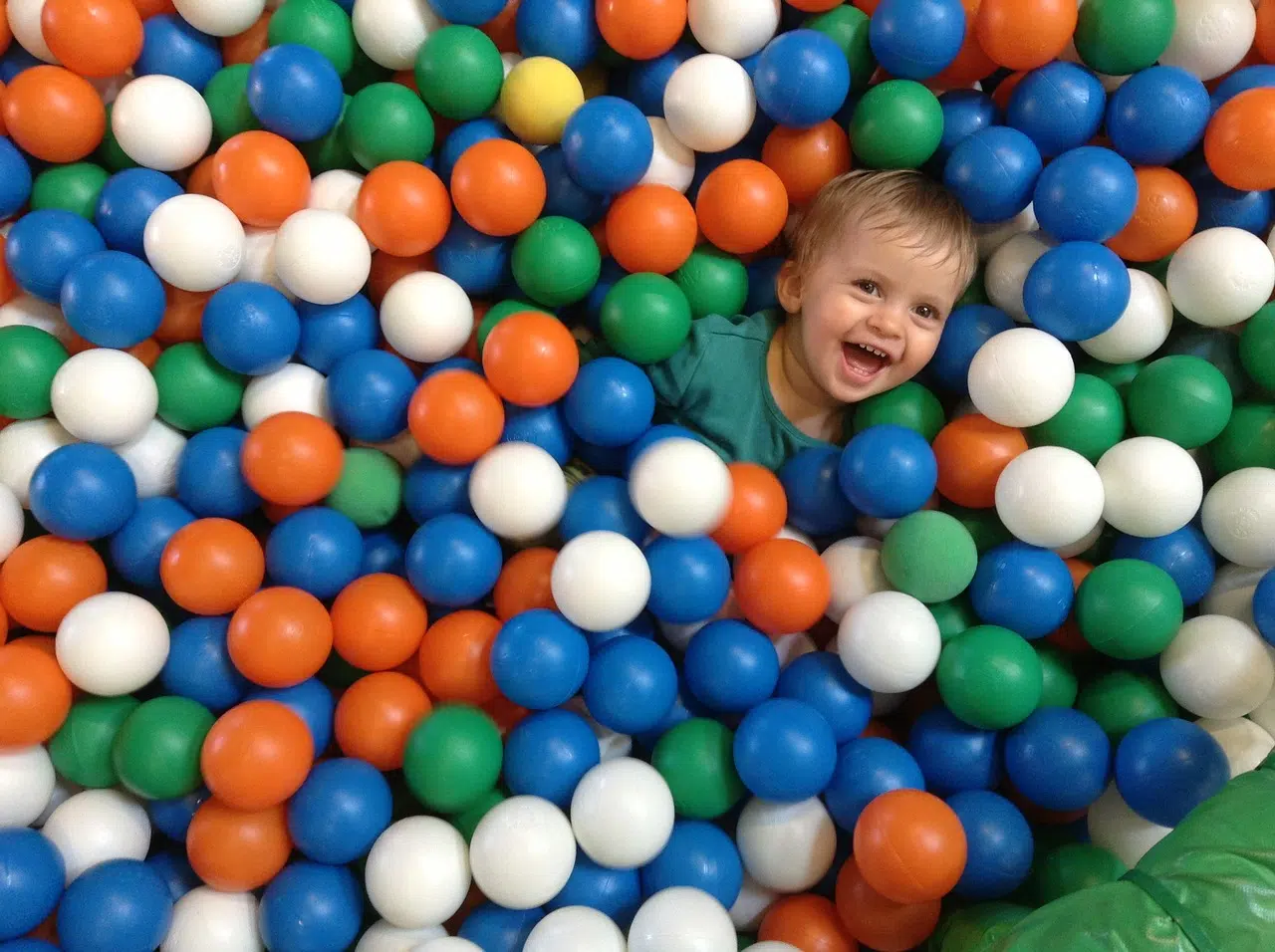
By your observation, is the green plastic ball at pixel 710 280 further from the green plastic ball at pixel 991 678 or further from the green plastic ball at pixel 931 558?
the green plastic ball at pixel 991 678

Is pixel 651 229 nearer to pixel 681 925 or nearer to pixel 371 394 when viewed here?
pixel 371 394

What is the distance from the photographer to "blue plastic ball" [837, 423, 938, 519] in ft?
4.98

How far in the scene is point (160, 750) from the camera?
4.44ft

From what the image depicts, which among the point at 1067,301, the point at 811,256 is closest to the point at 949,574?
the point at 1067,301

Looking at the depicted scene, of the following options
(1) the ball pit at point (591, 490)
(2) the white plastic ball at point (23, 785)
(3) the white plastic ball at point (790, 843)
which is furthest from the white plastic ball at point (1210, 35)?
(2) the white plastic ball at point (23, 785)

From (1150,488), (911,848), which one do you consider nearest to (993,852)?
(911,848)

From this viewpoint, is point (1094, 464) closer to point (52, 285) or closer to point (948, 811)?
point (948, 811)

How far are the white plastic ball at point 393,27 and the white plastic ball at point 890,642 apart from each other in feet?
3.43

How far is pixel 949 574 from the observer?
1496 millimetres

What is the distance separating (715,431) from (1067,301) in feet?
1.73

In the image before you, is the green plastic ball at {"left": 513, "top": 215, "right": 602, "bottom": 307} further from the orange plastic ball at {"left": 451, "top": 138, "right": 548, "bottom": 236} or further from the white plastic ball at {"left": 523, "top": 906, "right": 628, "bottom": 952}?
the white plastic ball at {"left": 523, "top": 906, "right": 628, "bottom": 952}

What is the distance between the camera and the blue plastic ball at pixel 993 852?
4.48 ft

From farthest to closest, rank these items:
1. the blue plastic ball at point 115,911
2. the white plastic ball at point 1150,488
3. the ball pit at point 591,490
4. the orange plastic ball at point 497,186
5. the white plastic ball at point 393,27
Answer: the white plastic ball at point 393,27, the orange plastic ball at point 497,186, the white plastic ball at point 1150,488, the ball pit at point 591,490, the blue plastic ball at point 115,911

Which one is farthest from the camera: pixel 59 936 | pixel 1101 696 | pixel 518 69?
pixel 518 69
